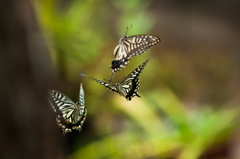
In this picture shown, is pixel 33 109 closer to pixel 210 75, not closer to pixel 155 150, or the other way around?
pixel 155 150

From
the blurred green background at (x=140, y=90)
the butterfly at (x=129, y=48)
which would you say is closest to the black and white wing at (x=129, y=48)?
the butterfly at (x=129, y=48)

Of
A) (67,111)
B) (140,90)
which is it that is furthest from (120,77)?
(67,111)

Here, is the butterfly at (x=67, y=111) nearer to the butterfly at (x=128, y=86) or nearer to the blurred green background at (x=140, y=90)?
the butterfly at (x=128, y=86)

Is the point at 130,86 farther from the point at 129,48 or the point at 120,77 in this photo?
the point at 120,77

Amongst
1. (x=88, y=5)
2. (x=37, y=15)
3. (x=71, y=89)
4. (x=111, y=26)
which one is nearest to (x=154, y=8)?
(x=111, y=26)

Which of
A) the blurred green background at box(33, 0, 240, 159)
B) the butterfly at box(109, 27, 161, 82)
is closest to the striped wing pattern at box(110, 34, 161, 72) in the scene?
the butterfly at box(109, 27, 161, 82)

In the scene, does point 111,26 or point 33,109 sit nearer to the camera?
point 33,109

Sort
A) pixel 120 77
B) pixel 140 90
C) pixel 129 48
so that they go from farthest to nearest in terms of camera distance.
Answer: pixel 120 77 → pixel 140 90 → pixel 129 48

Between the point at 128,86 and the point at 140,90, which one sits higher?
the point at 140,90
